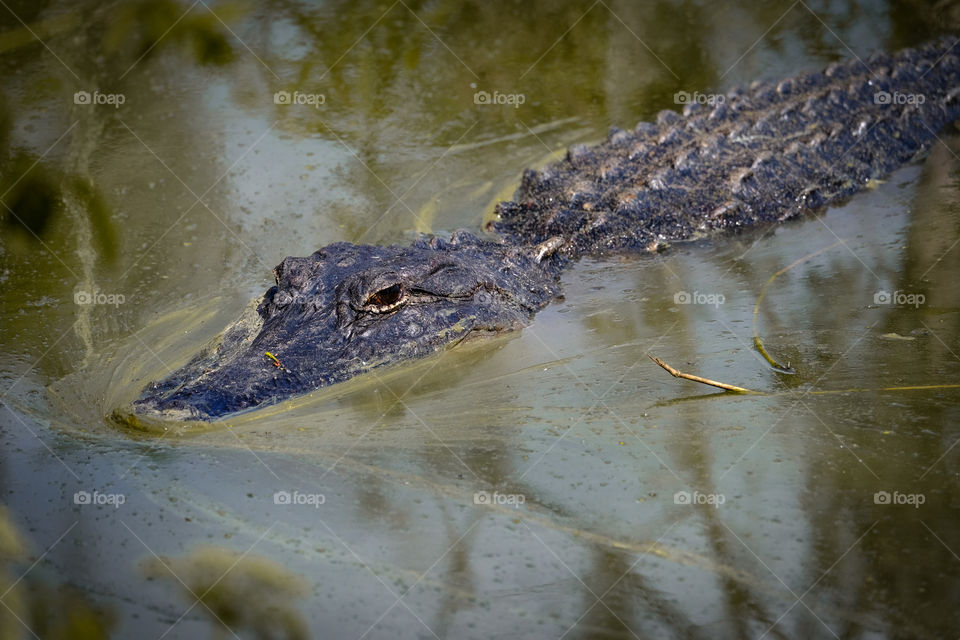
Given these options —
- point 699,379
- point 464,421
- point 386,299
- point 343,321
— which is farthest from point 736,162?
point 464,421

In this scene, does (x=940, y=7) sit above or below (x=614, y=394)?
above

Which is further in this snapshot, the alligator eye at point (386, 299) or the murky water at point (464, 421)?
the alligator eye at point (386, 299)

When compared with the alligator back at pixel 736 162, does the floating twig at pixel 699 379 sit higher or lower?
lower

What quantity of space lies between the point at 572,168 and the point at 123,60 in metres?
4.98

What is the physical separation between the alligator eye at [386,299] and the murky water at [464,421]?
14.2 inches

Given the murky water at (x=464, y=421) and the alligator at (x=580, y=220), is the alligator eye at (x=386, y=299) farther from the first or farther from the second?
the murky water at (x=464, y=421)

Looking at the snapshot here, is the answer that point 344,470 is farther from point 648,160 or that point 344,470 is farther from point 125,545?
point 648,160

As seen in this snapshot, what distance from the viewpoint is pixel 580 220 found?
19.9 ft

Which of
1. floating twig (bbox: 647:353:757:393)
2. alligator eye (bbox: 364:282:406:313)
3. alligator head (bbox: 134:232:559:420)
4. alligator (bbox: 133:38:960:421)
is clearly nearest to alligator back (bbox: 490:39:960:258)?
alligator (bbox: 133:38:960:421)

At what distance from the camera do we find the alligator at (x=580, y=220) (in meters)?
4.37

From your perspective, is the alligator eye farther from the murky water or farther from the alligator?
the murky water

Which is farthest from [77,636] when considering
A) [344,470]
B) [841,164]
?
[841,164]

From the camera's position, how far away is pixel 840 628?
8.95 ft

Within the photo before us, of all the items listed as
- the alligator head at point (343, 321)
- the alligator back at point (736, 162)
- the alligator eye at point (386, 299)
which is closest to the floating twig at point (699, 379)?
the alligator head at point (343, 321)
